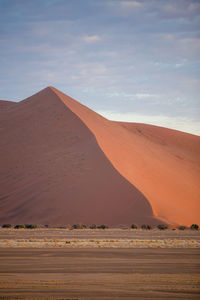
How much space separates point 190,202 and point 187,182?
614 cm

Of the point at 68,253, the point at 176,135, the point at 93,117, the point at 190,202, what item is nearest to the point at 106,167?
the point at 190,202

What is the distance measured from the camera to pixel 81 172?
48.8 metres

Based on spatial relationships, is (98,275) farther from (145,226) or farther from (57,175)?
(57,175)

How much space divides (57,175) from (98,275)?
129 feet

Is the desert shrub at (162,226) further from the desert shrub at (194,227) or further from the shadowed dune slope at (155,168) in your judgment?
the desert shrub at (194,227)

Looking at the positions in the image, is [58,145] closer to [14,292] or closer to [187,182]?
[187,182]

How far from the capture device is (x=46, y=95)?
215ft

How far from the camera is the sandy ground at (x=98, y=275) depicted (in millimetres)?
8359

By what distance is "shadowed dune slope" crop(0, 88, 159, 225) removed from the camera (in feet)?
Answer: 141

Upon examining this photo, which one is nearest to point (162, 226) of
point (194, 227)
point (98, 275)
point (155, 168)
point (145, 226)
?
point (145, 226)

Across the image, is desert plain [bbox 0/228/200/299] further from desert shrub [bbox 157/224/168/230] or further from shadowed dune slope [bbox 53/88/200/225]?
shadowed dune slope [bbox 53/88/200/225]

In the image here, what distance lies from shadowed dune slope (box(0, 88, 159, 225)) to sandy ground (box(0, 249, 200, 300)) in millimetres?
25758

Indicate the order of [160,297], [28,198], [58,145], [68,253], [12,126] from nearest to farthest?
[160,297], [68,253], [28,198], [58,145], [12,126]

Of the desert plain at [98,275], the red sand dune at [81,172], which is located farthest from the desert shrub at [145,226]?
the desert plain at [98,275]
